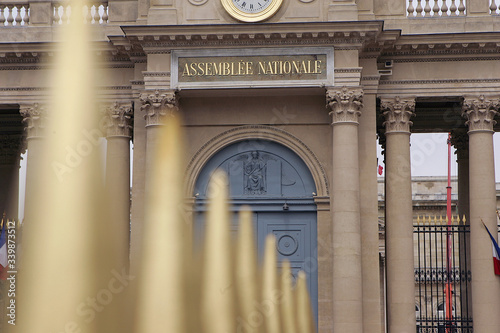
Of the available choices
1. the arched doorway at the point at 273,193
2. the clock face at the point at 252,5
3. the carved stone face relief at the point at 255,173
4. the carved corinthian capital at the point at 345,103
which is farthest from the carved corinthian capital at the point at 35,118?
the carved corinthian capital at the point at 345,103

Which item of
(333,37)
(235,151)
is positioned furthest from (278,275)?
(333,37)

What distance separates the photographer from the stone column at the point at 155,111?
26953mm

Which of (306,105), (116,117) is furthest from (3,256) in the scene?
(306,105)

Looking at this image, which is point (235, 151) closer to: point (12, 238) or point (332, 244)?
point (332, 244)

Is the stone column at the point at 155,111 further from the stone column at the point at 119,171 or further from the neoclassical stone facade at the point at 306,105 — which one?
the stone column at the point at 119,171

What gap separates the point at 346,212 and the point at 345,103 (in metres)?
2.95

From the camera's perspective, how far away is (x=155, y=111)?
1065 inches

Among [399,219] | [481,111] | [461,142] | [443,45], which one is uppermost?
[443,45]

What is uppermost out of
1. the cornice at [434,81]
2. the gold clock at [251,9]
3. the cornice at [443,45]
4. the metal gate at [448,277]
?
the gold clock at [251,9]

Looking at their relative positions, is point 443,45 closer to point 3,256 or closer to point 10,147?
point 3,256

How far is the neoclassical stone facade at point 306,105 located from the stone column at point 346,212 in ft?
0.12

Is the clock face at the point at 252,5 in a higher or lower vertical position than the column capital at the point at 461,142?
higher

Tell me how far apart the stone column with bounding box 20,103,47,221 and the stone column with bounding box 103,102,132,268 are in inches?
74.4

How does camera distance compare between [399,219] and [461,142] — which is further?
[461,142]
